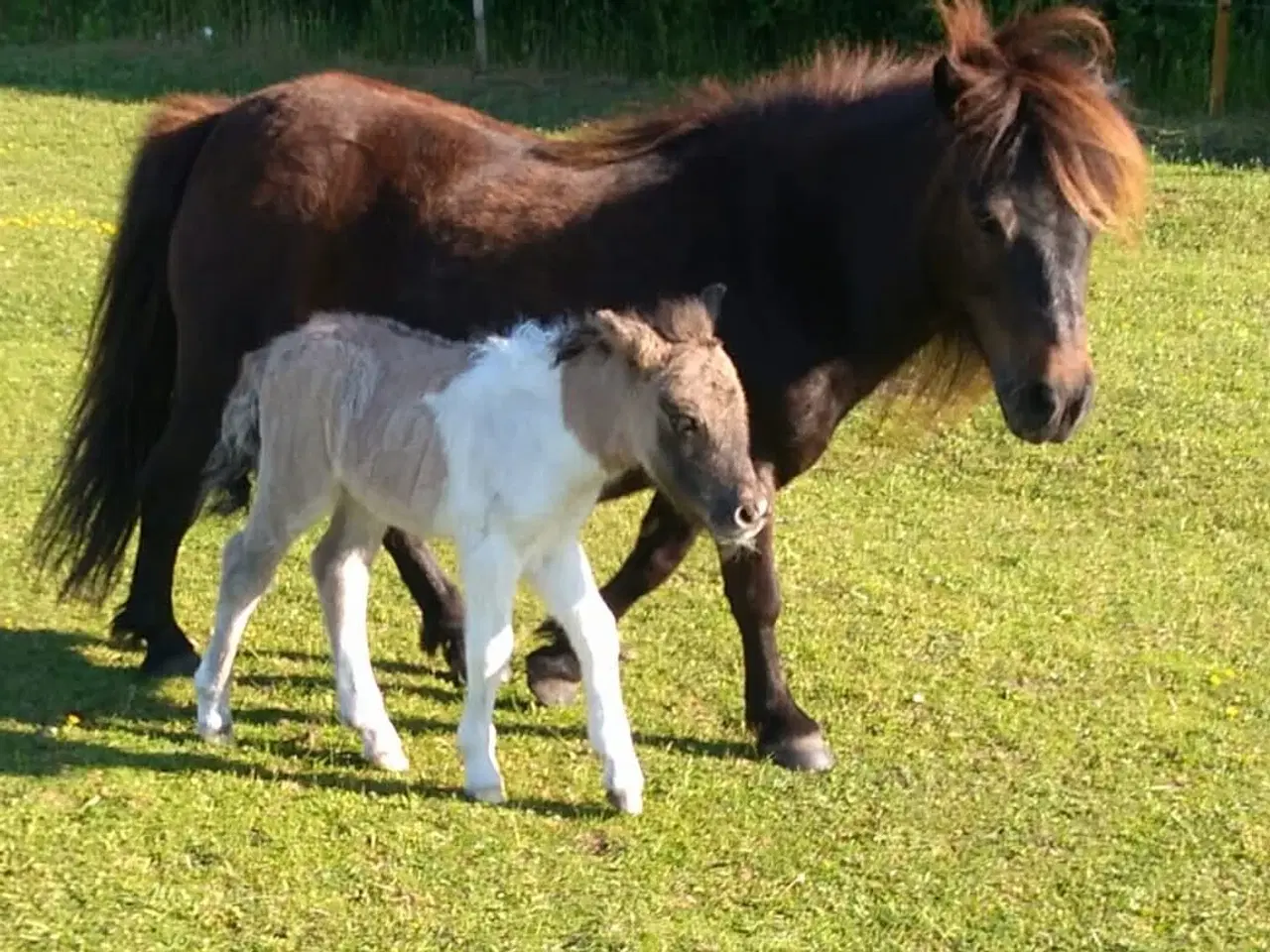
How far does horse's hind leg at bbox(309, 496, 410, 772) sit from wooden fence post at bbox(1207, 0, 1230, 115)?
11.6m

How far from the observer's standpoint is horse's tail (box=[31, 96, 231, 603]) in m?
5.66

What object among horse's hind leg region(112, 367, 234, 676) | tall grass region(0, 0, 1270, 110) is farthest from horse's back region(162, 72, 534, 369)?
tall grass region(0, 0, 1270, 110)

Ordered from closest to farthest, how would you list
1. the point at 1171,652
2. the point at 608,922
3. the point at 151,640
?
the point at 608,922 < the point at 151,640 < the point at 1171,652

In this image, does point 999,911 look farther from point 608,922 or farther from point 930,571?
point 930,571

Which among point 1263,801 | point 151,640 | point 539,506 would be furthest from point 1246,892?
point 151,640

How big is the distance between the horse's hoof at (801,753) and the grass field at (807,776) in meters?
0.07

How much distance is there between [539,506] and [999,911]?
1.36 meters

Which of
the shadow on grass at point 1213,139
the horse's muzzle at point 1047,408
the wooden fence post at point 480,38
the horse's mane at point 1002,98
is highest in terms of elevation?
the horse's mane at point 1002,98

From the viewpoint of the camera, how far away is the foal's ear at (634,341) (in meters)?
4.14

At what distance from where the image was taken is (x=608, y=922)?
13.6ft

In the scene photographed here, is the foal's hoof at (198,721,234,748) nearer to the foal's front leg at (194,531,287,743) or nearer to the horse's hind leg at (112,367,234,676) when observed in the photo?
the foal's front leg at (194,531,287,743)

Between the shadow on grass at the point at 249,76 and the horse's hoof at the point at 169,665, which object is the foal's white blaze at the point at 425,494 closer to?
the horse's hoof at the point at 169,665

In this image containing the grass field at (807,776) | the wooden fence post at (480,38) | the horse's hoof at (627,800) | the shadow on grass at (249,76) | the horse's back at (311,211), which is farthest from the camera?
the wooden fence post at (480,38)

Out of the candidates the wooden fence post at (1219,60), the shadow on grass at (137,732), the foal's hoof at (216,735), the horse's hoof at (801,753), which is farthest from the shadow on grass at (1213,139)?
the foal's hoof at (216,735)
